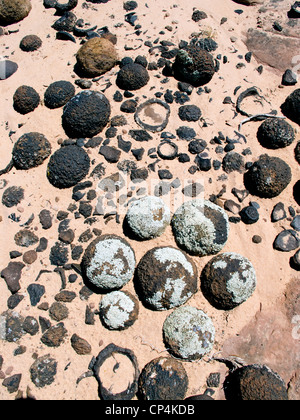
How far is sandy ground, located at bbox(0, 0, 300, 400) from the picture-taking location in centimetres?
390

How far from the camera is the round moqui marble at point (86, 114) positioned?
5039 mm

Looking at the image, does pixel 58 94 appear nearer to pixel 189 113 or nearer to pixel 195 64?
pixel 189 113

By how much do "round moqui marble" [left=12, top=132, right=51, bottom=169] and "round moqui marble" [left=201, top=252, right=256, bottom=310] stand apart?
9.96ft

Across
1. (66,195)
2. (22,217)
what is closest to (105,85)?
(66,195)

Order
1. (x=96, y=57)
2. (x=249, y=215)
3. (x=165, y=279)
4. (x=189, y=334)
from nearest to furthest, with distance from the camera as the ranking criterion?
1. (x=189, y=334)
2. (x=165, y=279)
3. (x=249, y=215)
4. (x=96, y=57)

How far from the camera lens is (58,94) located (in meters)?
5.43

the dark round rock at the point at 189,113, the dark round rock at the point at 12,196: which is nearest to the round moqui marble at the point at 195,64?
the dark round rock at the point at 189,113

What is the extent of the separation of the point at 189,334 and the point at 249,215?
1.79 metres

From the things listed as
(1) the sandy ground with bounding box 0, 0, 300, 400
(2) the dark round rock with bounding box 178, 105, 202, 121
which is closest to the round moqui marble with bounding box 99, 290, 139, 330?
Result: (1) the sandy ground with bounding box 0, 0, 300, 400

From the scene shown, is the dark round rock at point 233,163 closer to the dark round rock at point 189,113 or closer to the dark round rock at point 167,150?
the dark round rock at point 167,150

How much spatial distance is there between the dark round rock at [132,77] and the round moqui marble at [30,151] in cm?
167

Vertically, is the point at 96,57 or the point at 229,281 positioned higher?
the point at 96,57

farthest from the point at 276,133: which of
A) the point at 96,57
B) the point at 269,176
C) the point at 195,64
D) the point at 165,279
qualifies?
the point at 96,57
